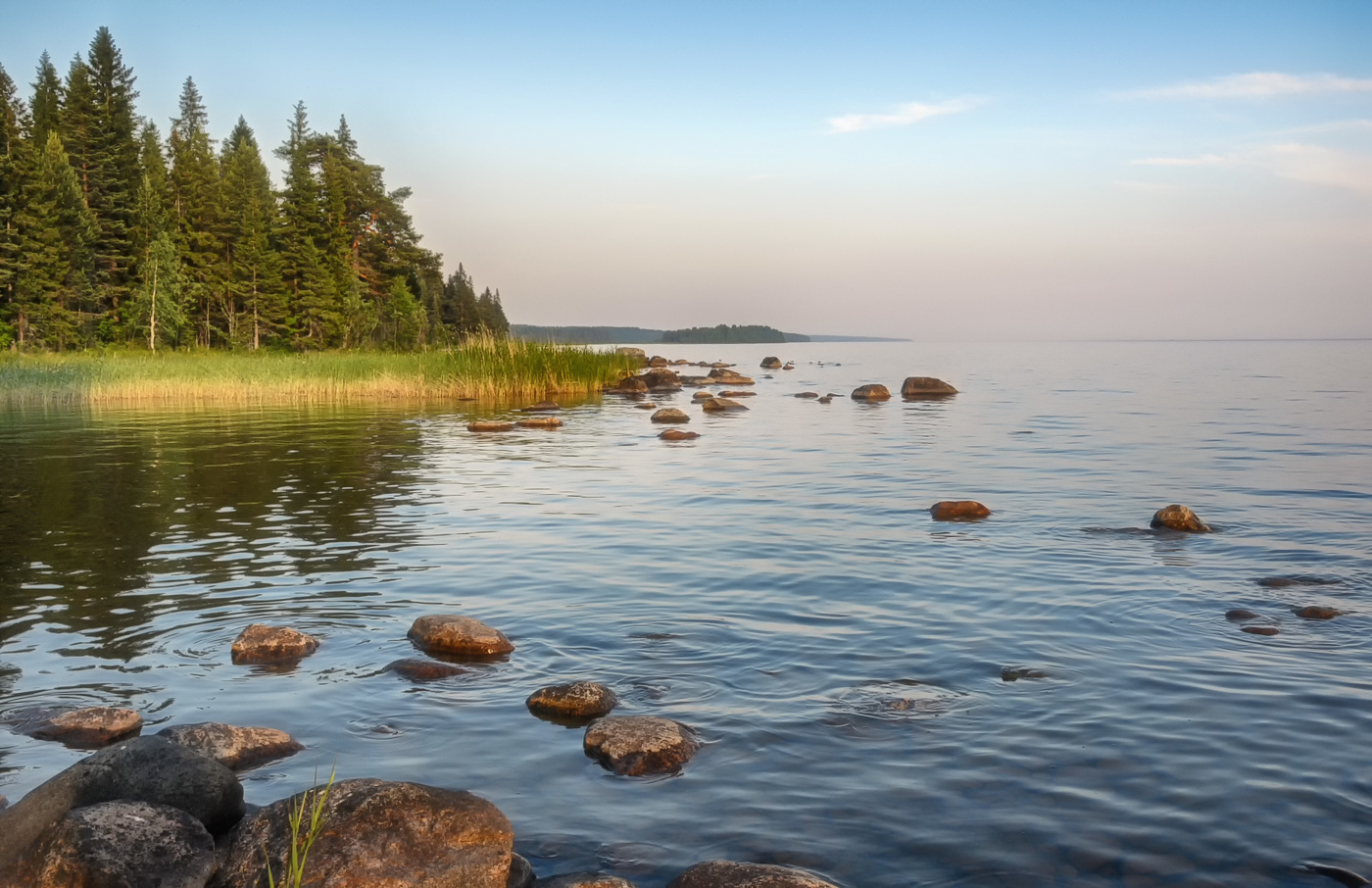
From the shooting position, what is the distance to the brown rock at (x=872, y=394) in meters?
42.3

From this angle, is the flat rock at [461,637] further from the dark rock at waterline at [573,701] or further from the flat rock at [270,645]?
the dark rock at waterline at [573,701]

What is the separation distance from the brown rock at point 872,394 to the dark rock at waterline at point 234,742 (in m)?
37.1

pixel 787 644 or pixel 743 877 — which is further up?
pixel 743 877

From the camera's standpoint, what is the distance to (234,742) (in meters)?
6.30

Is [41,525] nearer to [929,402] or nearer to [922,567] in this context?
[922,567]

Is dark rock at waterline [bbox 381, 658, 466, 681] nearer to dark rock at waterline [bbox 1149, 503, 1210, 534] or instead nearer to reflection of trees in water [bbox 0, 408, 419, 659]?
reflection of trees in water [bbox 0, 408, 419, 659]

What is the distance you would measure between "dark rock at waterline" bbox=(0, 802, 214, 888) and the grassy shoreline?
122ft

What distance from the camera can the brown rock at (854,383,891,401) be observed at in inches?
1667

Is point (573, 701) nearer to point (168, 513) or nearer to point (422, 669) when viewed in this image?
point (422, 669)

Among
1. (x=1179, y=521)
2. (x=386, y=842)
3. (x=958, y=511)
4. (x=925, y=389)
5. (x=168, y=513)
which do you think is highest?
(x=925, y=389)

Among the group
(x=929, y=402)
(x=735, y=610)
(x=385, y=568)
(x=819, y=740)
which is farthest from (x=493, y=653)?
(x=929, y=402)

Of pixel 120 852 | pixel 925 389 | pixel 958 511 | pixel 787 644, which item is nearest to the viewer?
pixel 120 852

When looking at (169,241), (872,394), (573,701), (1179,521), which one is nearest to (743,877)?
(573,701)

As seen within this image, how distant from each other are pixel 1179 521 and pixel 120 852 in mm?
12882
